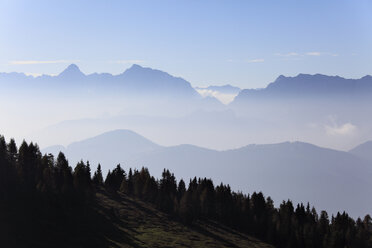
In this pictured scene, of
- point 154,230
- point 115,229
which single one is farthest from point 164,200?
point 115,229

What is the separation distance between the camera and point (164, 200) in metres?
151

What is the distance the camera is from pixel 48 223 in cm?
10769

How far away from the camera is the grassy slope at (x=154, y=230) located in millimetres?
113250

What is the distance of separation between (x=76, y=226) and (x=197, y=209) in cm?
4955

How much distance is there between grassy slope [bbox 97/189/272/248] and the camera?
372 feet

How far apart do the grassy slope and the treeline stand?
5832 mm

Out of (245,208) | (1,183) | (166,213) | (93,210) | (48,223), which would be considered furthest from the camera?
(245,208)

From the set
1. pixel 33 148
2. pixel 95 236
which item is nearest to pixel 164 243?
pixel 95 236

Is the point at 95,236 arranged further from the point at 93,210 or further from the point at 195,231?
the point at 195,231

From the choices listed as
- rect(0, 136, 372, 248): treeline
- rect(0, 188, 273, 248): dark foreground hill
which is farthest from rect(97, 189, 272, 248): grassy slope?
rect(0, 136, 372, 248): treeline

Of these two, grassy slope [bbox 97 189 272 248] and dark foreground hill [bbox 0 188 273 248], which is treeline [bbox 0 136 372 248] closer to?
dark foreground hill [bbox 0 188 273 248]

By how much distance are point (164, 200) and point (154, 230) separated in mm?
27114

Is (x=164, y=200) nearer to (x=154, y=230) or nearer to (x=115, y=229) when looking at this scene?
(x=154, y=230)

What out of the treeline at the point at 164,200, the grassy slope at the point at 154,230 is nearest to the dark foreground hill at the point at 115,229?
the grassy slope at the point at 154,230
